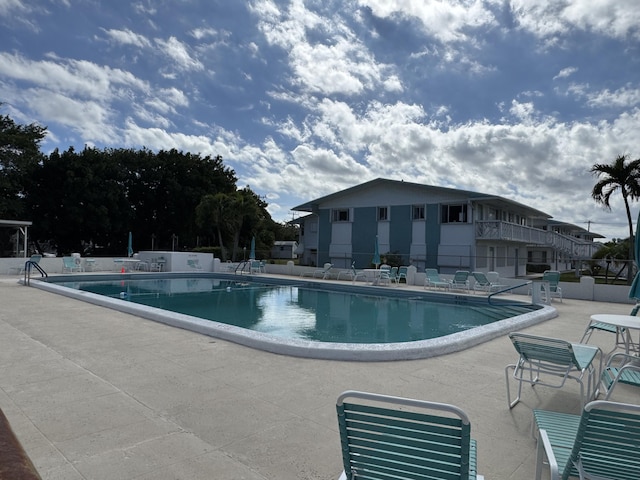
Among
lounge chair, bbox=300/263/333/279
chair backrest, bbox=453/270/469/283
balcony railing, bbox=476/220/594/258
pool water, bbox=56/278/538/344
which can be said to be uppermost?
balcony railing, bbox=476/220/594/258

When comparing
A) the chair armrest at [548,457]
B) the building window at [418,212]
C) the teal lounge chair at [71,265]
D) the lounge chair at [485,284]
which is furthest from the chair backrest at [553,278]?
the teal lounge chair at [71,265]

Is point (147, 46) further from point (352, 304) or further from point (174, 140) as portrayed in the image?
point (174, 140)

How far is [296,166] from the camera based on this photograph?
103 ft

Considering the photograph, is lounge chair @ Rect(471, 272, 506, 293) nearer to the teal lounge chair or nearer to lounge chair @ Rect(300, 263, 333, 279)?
lounge chair @ Rect(300, 263, 333, 279)

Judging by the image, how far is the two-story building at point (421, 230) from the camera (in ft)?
79.9

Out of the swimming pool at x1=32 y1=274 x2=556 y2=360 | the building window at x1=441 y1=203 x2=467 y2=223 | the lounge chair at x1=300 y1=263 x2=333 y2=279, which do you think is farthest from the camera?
the building window at x1=441 y1=203 x2=467 y2=223

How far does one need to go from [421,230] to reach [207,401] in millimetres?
23452

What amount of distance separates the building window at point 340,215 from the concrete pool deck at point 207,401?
75.3 ft

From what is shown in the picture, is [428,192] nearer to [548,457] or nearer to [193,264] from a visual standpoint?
[193,264]

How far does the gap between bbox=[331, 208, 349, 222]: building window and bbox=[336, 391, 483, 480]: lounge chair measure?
27.7 m

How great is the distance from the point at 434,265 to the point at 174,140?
2286 cm

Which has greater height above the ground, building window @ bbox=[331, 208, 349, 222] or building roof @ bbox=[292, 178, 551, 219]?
building roof @ bbox=[292, 178, 551, 219]

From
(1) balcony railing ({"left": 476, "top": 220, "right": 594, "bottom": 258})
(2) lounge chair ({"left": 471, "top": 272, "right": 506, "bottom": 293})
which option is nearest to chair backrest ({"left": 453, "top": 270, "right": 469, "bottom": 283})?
(2) lounge chair ({"left": 471, "top": 272, "right": 506, "bottom": 293})

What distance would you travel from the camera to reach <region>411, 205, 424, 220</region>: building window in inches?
1041
